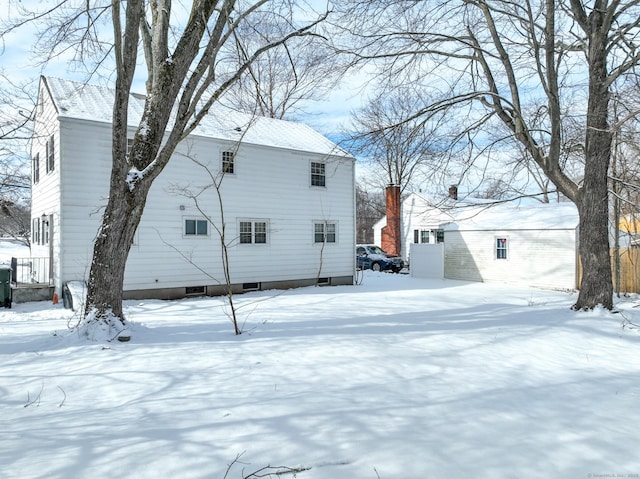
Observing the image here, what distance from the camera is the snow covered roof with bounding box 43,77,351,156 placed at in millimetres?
11703

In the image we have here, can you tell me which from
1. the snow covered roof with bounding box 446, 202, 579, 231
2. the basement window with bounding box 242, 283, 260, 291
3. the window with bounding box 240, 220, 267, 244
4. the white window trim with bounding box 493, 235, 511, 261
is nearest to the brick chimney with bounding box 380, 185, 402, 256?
the snow covered roof with bounding box 446, 202, 579, 231

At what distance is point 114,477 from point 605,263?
10.1 m

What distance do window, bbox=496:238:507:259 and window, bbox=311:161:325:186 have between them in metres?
8.05

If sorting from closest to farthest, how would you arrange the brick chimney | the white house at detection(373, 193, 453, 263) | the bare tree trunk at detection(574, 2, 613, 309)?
1. the bare tree trunk at detection(574, 2, 613, 309)
2. the white house at detection(373, 193, 453, 263)
3. the brick chimney

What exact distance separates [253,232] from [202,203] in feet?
6.67

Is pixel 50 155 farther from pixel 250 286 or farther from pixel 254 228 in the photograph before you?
pixel 250 286

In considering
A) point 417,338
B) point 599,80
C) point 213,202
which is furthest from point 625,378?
point 213,202

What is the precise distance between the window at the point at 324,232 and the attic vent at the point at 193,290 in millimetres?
4641

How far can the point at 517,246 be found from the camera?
56.3 ft

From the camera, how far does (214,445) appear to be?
3217mm

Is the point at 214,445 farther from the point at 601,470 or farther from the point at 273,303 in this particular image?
the point at 273,303

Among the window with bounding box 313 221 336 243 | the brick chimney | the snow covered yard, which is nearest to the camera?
the snow covered yard

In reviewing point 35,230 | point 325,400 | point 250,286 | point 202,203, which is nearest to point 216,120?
point 202,203

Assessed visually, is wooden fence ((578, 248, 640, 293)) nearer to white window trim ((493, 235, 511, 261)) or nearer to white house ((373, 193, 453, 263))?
white window trim ((493, 235, 511, 261))
